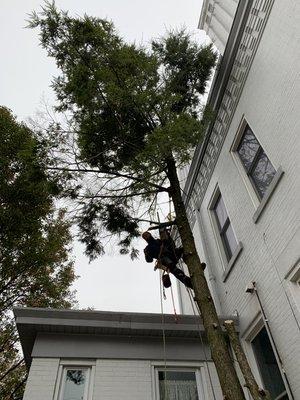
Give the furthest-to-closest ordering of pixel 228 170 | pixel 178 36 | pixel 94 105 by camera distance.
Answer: pixel 178 36, pixel 228 170, pixel 94 105

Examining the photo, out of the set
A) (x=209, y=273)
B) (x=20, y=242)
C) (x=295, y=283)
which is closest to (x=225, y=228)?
(x=209, y=273)

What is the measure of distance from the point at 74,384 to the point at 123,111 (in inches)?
209

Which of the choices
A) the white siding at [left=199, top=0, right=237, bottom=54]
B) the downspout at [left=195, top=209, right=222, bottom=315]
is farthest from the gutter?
the white siding at [left=199, top=0, right=237, bottom=54]

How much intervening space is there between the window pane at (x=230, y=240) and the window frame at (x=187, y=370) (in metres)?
2.71

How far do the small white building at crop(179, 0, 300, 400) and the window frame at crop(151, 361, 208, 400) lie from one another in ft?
3.34

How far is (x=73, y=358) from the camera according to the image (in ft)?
21.6

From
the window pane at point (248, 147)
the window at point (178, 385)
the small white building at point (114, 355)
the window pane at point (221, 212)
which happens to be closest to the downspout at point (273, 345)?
the small white building at point (114, 355)

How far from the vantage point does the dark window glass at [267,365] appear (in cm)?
622

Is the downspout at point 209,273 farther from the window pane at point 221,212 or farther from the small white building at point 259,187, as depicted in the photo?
the window pane at point 221,212

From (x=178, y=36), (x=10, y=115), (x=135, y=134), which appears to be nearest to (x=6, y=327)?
(x=10, y=115)

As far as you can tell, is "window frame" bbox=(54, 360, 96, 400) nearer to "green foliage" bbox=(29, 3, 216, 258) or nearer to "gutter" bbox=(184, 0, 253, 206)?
"green foliage" bbox=(29, 3, 216, 258)

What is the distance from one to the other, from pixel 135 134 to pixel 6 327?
8180 mm

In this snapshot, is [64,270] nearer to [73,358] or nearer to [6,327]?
[6,327]

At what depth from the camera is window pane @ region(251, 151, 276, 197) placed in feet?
22.5
